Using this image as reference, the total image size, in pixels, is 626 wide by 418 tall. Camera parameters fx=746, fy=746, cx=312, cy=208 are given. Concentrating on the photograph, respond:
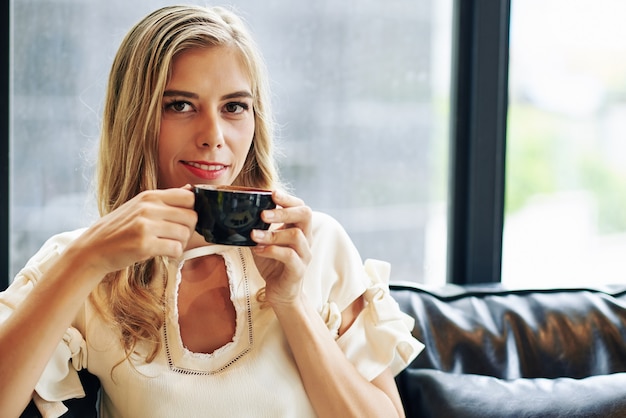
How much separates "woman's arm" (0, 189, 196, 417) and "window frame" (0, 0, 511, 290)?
123 centimetres

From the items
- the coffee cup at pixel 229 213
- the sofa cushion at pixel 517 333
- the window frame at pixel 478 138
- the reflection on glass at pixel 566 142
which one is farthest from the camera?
the reflection on glass at pixel 566 142

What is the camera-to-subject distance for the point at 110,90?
4.88 ft

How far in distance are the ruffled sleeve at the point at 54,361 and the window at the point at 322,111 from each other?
482 millimetres

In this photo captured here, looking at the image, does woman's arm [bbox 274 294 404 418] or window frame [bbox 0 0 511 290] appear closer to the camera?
woman's arm [bbox 274 294 404 418]

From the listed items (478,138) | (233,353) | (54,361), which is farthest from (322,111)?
(54,361)

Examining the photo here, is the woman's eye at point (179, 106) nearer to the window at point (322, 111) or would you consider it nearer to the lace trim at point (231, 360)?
the lace trim at point (231, 360)

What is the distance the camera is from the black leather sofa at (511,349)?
59.0 inches

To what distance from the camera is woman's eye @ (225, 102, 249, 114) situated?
145 centimetres

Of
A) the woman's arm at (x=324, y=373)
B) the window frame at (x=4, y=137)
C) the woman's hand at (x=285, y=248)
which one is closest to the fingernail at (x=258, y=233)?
the woman's hand at (x=285, y=248)

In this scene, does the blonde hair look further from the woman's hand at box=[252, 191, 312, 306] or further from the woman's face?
the woman's hand at box=[252, 191, 312, 306]

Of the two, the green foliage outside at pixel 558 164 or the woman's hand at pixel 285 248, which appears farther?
the green foliage outside at pixel 558 164

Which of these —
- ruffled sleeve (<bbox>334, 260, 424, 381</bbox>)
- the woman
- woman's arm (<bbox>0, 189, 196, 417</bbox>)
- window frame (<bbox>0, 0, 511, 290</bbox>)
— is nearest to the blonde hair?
the woman

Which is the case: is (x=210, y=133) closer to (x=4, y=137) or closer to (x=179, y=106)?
(x=179, y=106)

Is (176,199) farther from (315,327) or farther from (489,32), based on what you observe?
(489,32)
